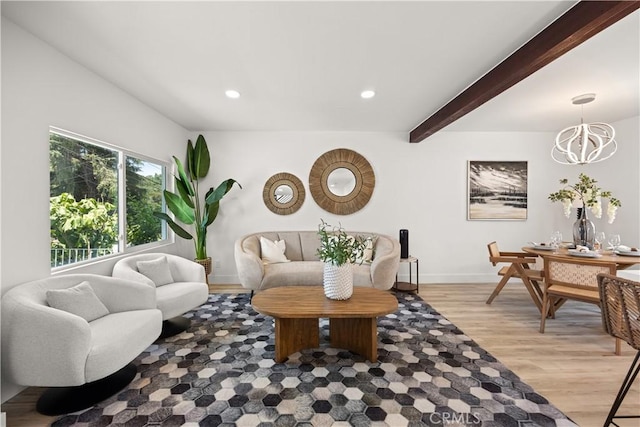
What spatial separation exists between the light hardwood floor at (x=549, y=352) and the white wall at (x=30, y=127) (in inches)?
36.4

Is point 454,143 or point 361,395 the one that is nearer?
point 361,395

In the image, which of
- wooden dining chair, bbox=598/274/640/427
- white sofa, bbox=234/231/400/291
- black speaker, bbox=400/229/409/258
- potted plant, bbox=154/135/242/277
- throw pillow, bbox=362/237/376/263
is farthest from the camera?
black speaker, bbox=400/229/409/258

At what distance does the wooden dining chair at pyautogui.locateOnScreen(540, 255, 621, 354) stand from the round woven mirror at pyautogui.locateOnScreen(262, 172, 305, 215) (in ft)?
10.7

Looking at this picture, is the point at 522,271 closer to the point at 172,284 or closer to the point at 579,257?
the point at 579,257

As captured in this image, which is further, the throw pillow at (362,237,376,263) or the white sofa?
the throw pillow at (362,237,376,263)

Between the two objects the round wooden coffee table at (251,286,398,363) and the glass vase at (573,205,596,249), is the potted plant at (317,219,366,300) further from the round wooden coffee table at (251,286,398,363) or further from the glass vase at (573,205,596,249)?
the glass vase at (573,205,596,249)

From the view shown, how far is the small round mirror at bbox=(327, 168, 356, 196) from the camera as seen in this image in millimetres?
4496

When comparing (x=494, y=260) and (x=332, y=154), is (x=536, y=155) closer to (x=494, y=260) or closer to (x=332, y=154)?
(x=494, y=260)

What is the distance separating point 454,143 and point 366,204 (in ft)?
5.89

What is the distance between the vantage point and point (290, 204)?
176 inches

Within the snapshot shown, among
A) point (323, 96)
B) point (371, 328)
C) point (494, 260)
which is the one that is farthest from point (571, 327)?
point (323, 96)

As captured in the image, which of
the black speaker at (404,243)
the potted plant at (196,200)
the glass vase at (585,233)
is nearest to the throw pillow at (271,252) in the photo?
the potted plant at (196,200)

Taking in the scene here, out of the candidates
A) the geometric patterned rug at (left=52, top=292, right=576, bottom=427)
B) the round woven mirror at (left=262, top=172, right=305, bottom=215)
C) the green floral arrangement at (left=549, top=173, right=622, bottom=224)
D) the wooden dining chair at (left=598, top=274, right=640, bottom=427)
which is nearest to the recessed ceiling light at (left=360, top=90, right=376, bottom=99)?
the round woven mirror at (left=262, top=172, right=305, bottom=215)

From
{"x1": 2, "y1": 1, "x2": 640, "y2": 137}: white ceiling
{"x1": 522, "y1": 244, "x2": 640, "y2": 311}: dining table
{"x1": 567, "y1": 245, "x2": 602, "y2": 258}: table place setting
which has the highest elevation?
{"x1": 2, "y1": 1, "x2": 640, "y2": 137}: white ceiling
